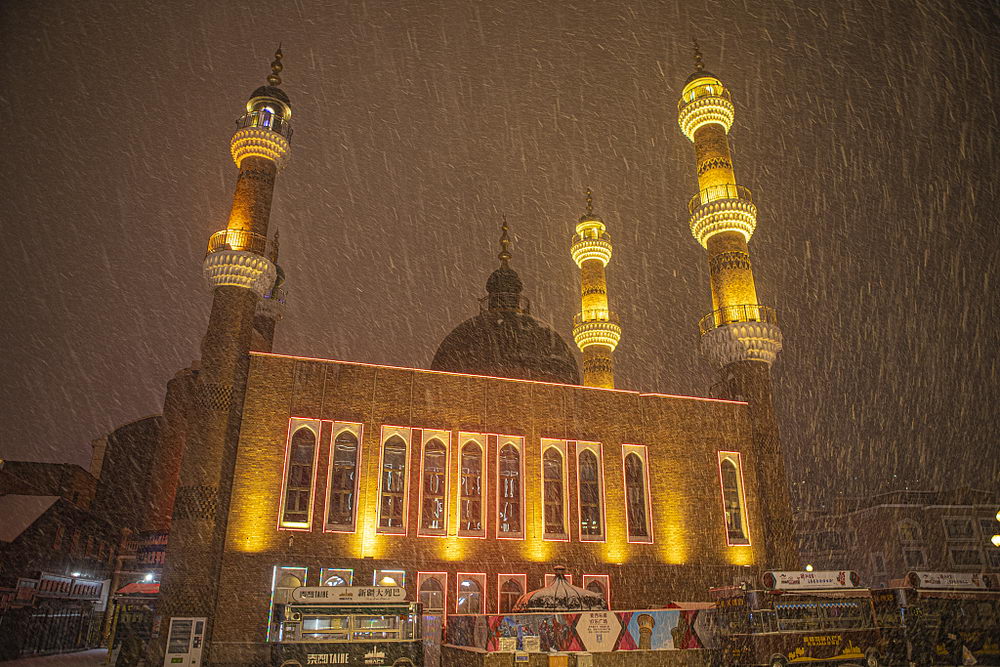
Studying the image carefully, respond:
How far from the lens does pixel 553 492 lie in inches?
982

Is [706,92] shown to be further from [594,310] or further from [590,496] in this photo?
[590,496]

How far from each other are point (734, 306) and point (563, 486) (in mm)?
11323

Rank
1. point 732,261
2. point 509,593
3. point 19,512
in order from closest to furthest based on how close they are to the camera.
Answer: point 509,593, point 19,512, point 732,261

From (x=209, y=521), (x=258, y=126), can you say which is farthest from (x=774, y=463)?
(x=258, y=126)

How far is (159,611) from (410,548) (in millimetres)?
7462

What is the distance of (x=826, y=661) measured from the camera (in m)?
18.4

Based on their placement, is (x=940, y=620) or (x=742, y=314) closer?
(x=940, y=620)

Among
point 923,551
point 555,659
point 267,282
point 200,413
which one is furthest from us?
point 923,551

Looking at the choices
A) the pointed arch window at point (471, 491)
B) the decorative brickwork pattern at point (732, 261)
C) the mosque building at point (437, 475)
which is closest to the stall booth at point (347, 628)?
the mosque building at point (437, 475)

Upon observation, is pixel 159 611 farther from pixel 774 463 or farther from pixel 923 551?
pixel 923 551

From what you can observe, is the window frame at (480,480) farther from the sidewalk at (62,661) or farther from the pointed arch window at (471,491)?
the sidewalk at (62,661)

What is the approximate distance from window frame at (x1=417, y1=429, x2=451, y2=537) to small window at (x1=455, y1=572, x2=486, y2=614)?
1616mm

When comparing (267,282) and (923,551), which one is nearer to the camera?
(267,282)

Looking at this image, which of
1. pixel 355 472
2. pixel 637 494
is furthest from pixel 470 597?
pixel 637 494
